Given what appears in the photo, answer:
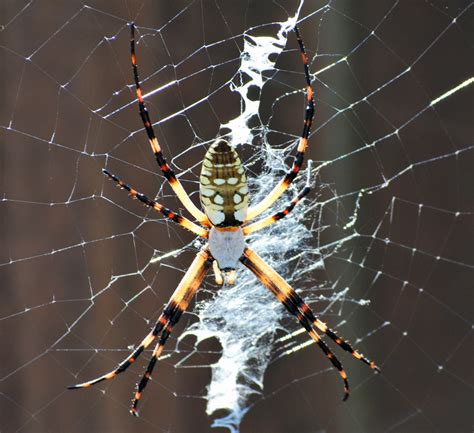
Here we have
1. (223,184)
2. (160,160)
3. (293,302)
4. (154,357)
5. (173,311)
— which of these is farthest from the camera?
(293,302)

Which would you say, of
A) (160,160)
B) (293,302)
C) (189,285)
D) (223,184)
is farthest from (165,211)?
(293,302)

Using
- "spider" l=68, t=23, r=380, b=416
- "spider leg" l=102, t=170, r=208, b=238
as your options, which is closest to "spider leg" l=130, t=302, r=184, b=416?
"spider" l=68, t=23, r=380, b=416

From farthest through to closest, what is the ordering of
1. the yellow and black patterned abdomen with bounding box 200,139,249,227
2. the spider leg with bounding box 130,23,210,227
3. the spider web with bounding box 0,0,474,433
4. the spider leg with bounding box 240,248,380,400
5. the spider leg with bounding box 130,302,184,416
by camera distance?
the spider web with bounding box 0,0,474,433 < the spider leg with bounding box 240,248,380,400 < the spider leg with bounding box 130,302,184,416 < the spider leg with bounding box 130,23,210,227 < the yellow and black patterned abdomen with bounding box 200,139,249,227

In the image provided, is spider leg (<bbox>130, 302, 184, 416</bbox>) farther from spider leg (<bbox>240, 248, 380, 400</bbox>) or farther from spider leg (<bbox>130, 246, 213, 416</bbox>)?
spider leg (<bbox>240, 248, 380, 400</bbox>)

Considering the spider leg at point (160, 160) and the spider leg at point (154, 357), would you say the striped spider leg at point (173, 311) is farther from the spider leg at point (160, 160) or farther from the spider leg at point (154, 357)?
the spider leg at point (160, 160)

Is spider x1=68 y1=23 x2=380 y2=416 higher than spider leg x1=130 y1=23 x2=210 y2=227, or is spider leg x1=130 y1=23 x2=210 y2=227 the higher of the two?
spider leg x1=130 y1=23 x2=210 y2=227

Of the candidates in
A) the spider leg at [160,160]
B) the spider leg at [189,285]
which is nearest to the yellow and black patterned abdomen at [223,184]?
the spider leg at [160,160]

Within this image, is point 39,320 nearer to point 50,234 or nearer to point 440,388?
point 50,234

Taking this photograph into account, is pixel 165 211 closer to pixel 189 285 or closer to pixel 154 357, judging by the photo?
pixel 189 285
